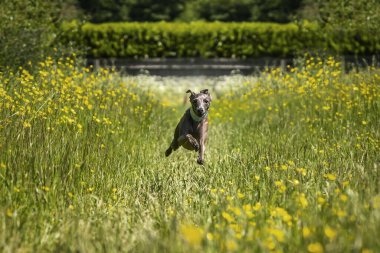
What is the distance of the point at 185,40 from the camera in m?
19.1

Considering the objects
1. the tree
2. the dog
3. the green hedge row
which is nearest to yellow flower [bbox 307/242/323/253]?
the dog

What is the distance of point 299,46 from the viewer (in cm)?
1859

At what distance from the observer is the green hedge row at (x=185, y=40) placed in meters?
18.8

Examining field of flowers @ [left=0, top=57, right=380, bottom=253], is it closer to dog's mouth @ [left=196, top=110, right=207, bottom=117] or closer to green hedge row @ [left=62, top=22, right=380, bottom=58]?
dog's mouth @ [left=196, top=110, right=207, bottom=117]

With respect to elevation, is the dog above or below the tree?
below

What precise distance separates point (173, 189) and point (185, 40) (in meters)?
14.4

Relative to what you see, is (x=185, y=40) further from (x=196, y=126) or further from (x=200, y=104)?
(x=200, y=104)

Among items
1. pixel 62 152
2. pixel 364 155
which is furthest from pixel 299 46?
pixel 62 152

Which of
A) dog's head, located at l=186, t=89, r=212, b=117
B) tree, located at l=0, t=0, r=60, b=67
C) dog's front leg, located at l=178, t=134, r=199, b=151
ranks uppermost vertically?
tree, located at l=0, t=0, r=60, b=67

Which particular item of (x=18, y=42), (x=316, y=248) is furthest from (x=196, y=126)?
(x=18, y=42)

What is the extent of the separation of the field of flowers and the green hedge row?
10661 mm

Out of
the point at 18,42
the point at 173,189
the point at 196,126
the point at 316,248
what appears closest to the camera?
the point at 316,248

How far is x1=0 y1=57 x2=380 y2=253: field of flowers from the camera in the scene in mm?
3070

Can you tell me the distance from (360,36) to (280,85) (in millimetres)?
7851
